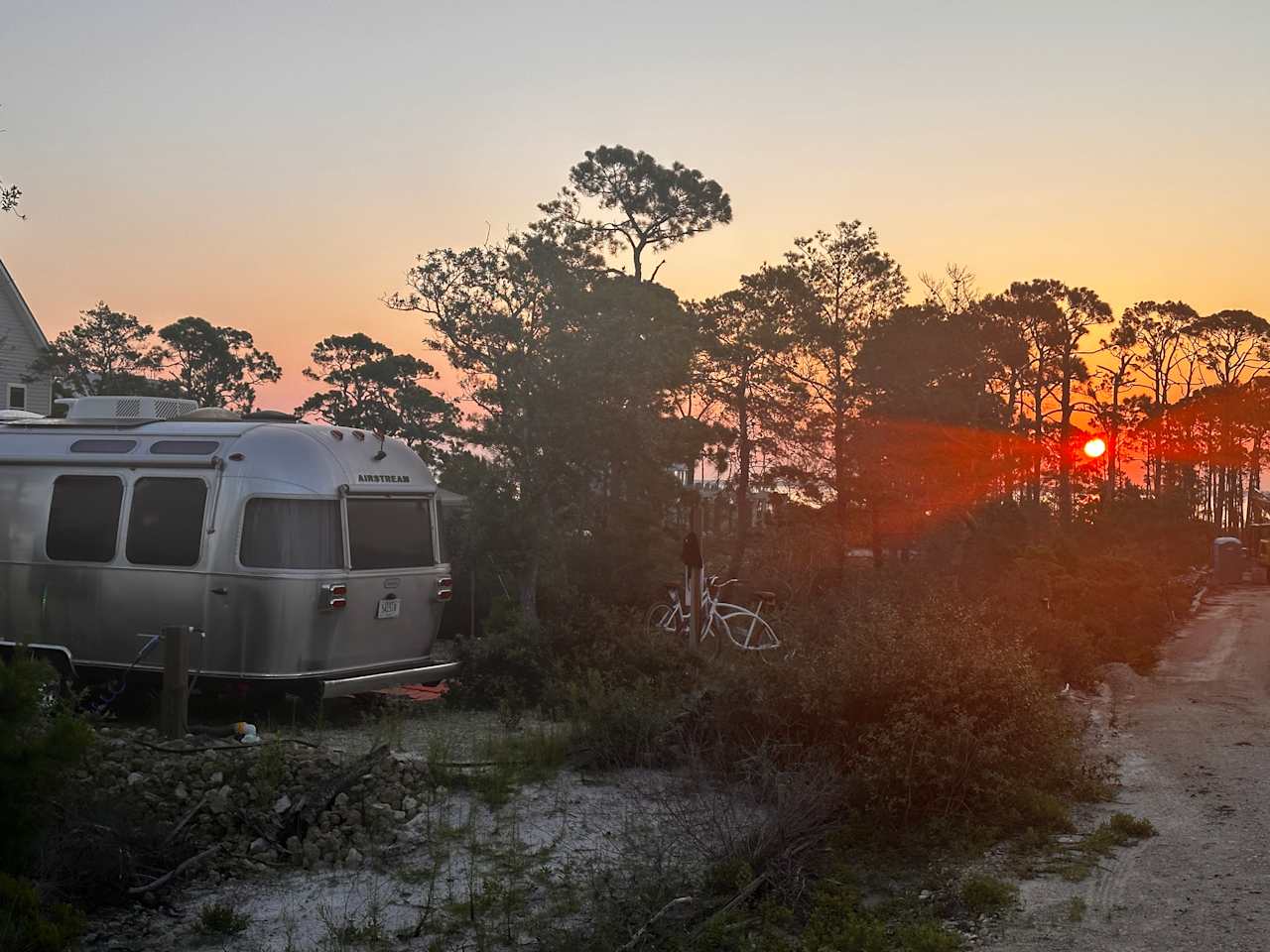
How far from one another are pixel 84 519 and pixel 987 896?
840 centimetres

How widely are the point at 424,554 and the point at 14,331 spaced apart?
27.7m

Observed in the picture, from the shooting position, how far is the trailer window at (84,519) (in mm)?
11719

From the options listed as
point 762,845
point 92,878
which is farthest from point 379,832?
point 762,845

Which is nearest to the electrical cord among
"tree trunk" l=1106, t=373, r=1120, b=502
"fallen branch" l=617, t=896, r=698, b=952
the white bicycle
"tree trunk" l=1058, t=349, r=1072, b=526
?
"fallen branch" l=617, t=896, r=698, b=952

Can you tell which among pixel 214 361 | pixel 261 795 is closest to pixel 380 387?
pixel 214 361

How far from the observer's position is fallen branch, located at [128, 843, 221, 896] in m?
7.14

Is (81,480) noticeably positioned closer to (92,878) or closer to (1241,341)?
(92,878)

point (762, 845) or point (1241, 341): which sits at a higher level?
point (1241, 341)

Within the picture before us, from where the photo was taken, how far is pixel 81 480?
39.4 feet

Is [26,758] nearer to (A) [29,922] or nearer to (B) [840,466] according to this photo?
(A) [29,922]

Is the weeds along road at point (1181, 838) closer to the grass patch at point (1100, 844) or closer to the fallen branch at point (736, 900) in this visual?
the grass patch at point (1100, 844)

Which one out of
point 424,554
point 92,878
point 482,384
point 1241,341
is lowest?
point 92,878

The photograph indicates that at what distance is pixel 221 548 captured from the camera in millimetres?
11148

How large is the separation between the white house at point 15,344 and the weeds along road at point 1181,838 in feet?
96.6
